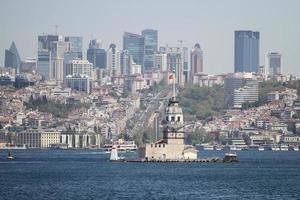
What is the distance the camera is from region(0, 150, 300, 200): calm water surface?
2813 inches

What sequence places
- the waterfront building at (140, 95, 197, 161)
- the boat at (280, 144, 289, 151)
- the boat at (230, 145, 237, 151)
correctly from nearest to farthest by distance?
the waterfront building at (140, 95, 197, 161)
the boat at (230, 145, 237, 151)
the boat at (280, 144, 289, 151)

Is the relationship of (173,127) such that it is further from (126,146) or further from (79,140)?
(79,140)

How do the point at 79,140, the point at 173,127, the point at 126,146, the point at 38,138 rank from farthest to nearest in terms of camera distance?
the point at 79,140, the point at 38,138, the point at 126,146, the point at 173,127

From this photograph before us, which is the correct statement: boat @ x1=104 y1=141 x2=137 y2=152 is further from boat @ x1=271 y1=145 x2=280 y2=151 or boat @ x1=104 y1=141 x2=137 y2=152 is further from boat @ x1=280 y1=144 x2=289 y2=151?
boat @ x1=280 y1=144 x2=289 y2=151

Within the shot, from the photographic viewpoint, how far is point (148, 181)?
82688 millimetres

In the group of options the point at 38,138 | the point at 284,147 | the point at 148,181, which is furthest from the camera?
the point at 284,147

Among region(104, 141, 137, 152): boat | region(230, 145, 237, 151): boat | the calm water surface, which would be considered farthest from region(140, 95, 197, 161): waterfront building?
region(230, 145, 237, 151): boat

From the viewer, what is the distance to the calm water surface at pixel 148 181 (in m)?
71.4

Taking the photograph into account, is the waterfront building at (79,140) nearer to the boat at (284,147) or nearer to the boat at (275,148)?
the boat at (275,148)

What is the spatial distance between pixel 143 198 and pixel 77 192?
478 centimetres

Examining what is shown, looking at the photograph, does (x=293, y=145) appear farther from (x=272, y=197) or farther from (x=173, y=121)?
(x=272, y=197)

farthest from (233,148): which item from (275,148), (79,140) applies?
(79,140)

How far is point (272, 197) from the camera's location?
2771 inches

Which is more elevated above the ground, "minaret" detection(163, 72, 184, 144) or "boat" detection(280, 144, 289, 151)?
"minaret" detection(163, 72, 184, 144)
